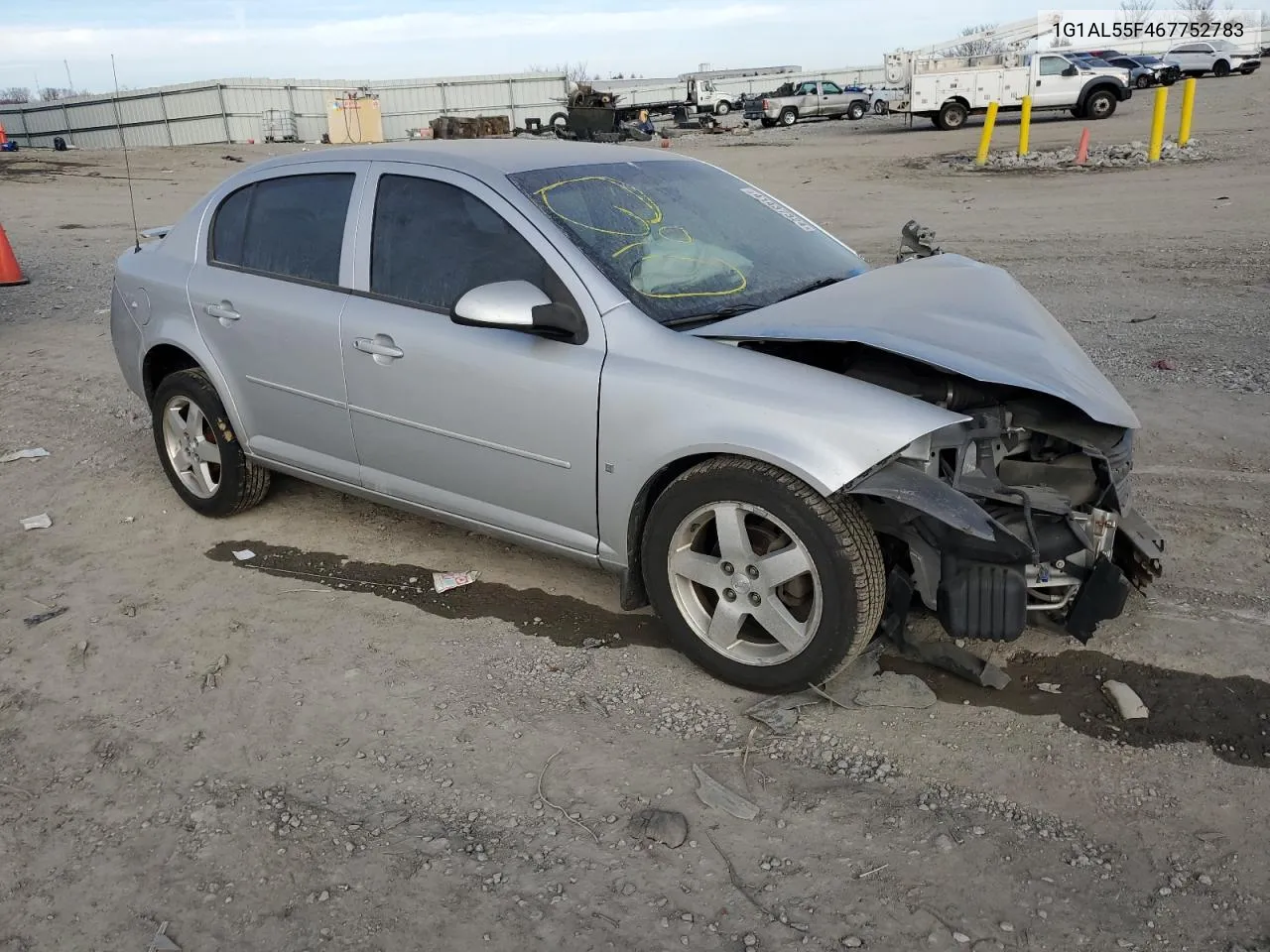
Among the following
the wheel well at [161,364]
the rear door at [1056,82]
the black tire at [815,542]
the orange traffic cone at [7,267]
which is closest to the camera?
the black tire at [815,542]

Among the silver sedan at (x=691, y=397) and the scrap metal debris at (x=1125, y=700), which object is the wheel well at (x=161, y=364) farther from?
the scrap metal debris at (x=1125, y=700)

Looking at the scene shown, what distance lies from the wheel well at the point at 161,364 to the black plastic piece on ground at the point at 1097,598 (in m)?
4.04

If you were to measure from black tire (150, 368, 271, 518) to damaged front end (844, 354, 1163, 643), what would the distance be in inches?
119

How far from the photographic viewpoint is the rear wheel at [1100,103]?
1056 inches

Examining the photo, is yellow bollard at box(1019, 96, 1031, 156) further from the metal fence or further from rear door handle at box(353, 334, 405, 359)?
the metal fence

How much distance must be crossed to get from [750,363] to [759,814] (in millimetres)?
1361

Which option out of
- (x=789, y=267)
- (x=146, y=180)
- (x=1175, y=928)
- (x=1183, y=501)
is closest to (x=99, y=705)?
(x=789, y=267)

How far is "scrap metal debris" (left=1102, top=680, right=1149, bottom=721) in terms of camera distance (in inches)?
130

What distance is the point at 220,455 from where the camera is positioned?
16.2 feet

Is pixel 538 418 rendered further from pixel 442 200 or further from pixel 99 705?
pixel 99 705

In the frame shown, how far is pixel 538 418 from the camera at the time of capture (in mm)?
3658

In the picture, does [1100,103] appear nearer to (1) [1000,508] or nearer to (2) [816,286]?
(2) [816,286]

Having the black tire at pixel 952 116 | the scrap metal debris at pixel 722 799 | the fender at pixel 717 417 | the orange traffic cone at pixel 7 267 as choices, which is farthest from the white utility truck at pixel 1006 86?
the scrap metal debris at pixel 722 799

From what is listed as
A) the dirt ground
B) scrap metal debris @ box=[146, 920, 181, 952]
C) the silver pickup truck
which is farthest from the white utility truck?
scrap metal debris @ box=[146, 920, 181, 952]
